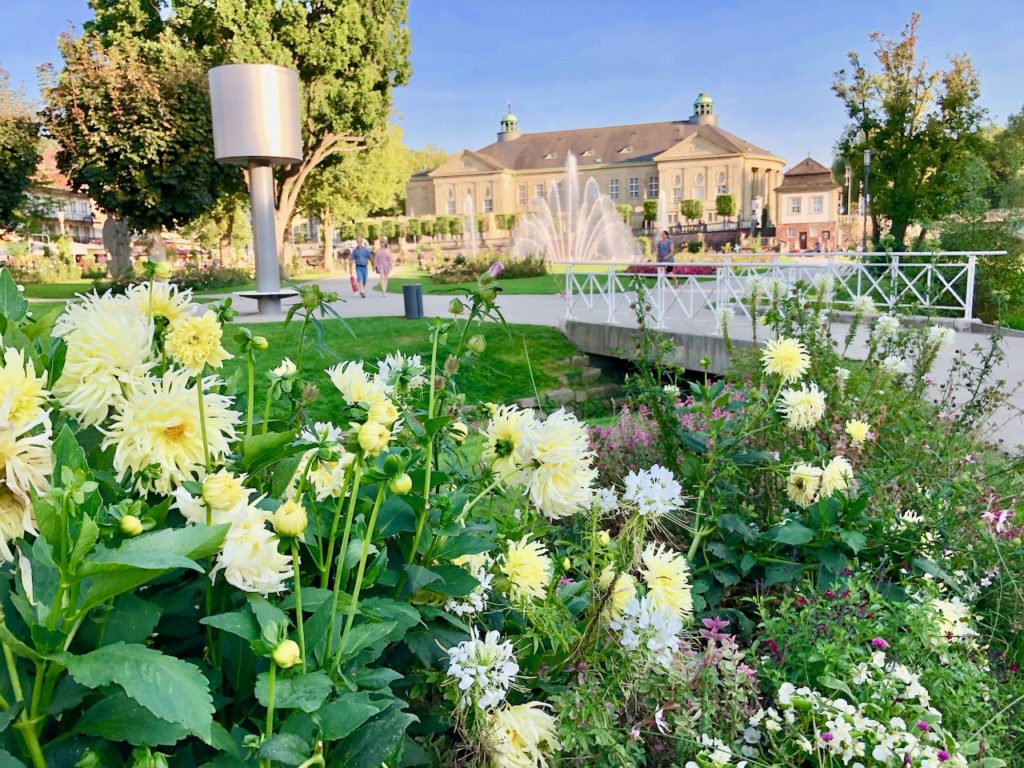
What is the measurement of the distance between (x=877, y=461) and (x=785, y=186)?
6268cm

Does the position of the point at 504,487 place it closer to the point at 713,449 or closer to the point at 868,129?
the point at 713,449

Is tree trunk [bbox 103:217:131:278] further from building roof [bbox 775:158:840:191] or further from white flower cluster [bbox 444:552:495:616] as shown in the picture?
building roof [bbox 775:158:840:191]

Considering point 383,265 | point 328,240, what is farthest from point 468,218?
point 383,265

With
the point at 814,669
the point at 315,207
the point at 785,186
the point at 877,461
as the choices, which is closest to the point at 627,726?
the point at 814,669

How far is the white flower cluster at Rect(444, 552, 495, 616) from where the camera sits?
1284 millimetres

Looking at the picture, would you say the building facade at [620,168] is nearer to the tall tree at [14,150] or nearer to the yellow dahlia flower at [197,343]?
the tall tree at [14,150]

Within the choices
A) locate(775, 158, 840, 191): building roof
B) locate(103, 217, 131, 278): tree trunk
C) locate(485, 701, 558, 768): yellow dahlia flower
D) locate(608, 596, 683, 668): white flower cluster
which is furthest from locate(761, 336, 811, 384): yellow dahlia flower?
locate(775, 158, 840, 191): building roof

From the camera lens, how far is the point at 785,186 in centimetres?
6012

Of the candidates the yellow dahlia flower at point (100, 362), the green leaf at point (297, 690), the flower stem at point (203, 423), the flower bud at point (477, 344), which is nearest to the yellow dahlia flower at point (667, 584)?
the flower bud at point (477, 344)

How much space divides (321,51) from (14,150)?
823 cm

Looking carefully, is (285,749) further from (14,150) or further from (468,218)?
(468,218)

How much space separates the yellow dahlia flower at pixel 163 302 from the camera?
42.3 inches

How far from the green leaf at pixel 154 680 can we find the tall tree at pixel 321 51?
73.0ft

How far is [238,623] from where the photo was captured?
34.2 inches
